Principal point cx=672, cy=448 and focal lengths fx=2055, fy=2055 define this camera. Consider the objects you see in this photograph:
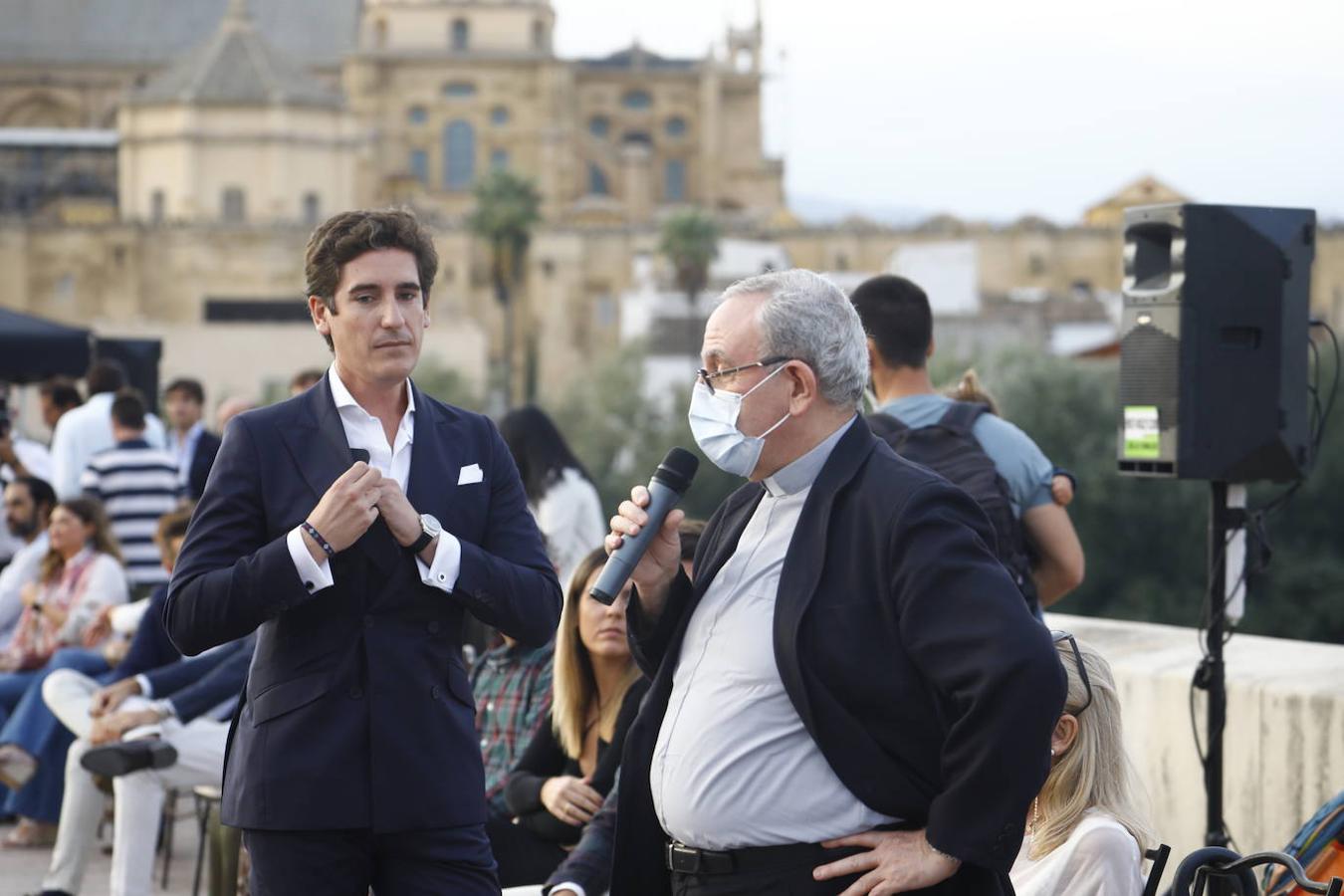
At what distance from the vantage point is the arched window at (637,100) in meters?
82.6

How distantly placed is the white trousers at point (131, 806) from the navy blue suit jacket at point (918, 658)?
355 centimetres

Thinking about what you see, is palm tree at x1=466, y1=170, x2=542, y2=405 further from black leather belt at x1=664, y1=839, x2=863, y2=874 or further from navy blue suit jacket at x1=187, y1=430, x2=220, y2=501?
black leather belt at x1=664, y1=839, x2=863, y2=874

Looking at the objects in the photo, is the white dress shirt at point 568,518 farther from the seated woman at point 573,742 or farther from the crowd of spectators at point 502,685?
the seated woman at point 573,742

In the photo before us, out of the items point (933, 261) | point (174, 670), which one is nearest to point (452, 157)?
point (933, 261)

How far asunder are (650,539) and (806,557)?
28 centimetres

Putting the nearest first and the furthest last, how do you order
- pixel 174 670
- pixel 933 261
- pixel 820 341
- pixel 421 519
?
pixel 820 341 → pixel 421 519 → pixel 174 670 → pixel 933 261

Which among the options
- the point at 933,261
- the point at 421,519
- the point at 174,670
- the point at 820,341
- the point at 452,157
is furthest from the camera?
the point at 452,157

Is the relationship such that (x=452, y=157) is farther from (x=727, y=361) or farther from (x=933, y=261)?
(x=727, y=361)

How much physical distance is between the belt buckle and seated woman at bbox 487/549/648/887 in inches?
59.8

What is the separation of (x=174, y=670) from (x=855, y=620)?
424 centimetres

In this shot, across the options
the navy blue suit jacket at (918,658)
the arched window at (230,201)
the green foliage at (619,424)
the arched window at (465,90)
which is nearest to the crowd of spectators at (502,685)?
the navy blue suit jacket at (918,658)

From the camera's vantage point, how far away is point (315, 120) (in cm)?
A: 6950

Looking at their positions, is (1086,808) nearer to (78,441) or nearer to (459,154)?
(78,441)

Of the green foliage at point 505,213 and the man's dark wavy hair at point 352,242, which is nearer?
the man's dark wavy hair at point 352,242
